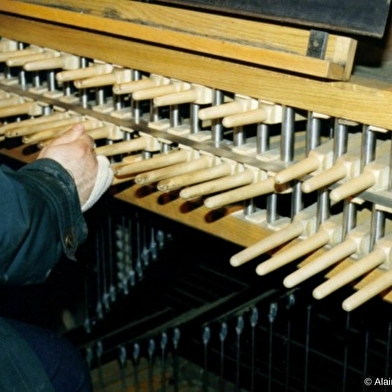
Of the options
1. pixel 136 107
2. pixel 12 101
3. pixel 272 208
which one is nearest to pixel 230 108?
pixel 272 208

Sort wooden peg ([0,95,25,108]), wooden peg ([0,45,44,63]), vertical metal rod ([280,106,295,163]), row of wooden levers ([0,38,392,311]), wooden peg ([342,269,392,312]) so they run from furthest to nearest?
1. wooden peg ([0,95,25,108])
2. wooden peg ([0,45,44,63])
3. vertical metal rod ([280,106,295,163])
4. row of wooden levers ([0,38,392,311])
5. wooden peg ([342,269,392,312])

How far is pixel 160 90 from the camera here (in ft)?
5.76

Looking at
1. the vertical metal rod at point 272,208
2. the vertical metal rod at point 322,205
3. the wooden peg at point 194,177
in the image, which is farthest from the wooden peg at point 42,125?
the vertical metal rod at point 322,205

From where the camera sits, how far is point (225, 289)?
4156mm

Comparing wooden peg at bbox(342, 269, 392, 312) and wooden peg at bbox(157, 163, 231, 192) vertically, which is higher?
wooden peg at bbox(157, 163, 231, 192)

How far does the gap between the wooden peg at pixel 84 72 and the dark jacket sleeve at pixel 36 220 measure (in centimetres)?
27

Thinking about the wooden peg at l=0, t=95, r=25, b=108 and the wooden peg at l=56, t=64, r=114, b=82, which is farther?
the wooden peg at l=0, t=95, r=25, b=108

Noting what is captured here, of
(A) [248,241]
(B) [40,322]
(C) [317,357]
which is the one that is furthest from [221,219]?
(B) [40,322]

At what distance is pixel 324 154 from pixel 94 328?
8.56 feet

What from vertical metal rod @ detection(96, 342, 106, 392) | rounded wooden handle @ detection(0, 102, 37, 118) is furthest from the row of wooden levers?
vertical metal rod @ detection(96, 342, 106, 392)

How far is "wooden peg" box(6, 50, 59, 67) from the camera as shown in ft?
6.73

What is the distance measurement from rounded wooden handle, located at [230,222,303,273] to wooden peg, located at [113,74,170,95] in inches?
17.9

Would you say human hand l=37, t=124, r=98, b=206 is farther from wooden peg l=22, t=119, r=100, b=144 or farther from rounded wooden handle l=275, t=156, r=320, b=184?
rounded wooden handle l=275, t=156, r=320, b=184

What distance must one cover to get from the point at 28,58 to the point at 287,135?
30.4 inches
